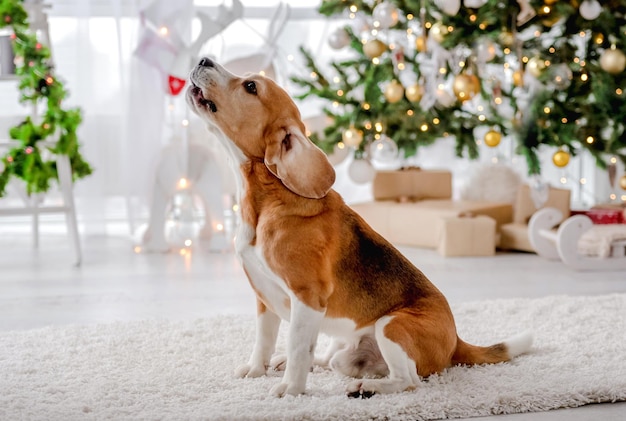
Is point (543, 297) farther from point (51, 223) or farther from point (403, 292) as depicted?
point (51, 223)

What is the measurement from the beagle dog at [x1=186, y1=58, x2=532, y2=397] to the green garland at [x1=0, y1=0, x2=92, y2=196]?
196 centimetres

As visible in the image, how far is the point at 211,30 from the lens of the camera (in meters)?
4.16

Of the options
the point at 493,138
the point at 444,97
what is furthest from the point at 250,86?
the point at 493,138

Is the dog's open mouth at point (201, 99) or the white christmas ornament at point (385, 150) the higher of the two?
the dog's open mouth at point (201, 99)

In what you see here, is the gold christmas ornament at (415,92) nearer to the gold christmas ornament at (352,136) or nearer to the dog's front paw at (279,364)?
the gold christmas ornament at (352,136)

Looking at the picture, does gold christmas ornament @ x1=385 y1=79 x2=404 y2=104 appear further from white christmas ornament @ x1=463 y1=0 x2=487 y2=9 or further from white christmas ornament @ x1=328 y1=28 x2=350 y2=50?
white christmas ornament @ x1=463 y1=0 x2=487 y2=9

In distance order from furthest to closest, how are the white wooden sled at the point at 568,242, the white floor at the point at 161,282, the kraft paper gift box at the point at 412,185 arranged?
the kraft paper gift box at the point at 412,185
the white wooden sled at the point at 568,242
the white floor at the point at 161,282

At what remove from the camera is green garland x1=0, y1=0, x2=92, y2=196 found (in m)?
3.68

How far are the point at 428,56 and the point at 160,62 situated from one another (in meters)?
1.34

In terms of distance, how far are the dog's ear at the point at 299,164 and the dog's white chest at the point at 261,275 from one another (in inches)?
6.1

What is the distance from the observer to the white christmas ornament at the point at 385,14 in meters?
3.98

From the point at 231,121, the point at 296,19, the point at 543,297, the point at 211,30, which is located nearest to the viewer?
the point at 231,121

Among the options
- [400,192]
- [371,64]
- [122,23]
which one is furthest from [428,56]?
[122,23]

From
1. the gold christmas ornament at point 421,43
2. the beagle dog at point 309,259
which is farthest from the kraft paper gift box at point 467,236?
the beagle dog at point 309,259
